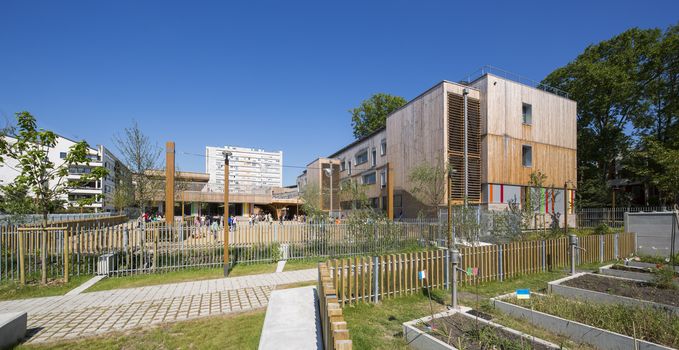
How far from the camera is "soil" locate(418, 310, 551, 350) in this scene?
14.4 feet

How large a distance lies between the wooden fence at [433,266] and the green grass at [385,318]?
0.29 meters

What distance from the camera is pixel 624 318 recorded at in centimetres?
527

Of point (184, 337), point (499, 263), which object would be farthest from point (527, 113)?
point (184, 337)

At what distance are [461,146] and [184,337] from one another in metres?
21.8

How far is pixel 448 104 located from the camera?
2273 centimetres

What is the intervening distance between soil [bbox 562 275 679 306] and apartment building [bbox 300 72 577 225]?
478 inches

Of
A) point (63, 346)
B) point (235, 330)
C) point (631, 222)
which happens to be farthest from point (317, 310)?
point (631, 222)

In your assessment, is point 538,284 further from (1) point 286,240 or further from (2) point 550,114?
(2) point 550,114

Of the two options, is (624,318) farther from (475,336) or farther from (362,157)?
(362,157)

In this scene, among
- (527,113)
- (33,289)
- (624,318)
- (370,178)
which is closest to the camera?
(624,318)

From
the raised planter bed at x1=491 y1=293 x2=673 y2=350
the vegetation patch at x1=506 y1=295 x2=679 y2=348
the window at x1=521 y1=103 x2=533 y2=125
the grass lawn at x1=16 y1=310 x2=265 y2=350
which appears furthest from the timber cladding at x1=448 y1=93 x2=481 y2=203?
the grass lawn at x1=16 y1=310 x2=265 y2=350

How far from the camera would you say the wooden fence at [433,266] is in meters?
6.93

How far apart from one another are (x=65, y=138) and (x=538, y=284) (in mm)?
73597

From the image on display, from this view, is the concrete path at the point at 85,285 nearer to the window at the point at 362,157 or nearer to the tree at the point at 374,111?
the window at the point at 362,157
